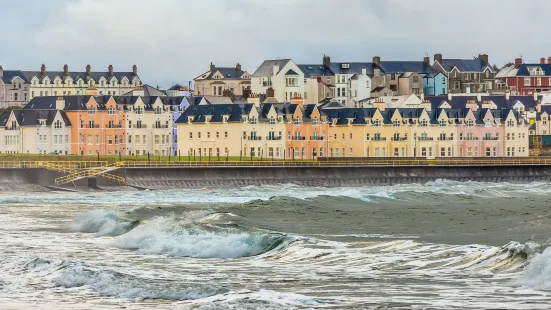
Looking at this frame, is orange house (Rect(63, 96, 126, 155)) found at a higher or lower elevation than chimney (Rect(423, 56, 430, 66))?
lower

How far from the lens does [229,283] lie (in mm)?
34406

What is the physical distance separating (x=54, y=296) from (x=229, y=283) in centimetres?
439

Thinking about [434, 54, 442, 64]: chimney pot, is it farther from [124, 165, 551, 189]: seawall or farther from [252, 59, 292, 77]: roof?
[124, 165, 551, 189]: seawall

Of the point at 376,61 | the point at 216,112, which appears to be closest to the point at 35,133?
the point at 216,112

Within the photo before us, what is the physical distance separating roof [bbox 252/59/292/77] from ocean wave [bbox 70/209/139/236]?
95.8m

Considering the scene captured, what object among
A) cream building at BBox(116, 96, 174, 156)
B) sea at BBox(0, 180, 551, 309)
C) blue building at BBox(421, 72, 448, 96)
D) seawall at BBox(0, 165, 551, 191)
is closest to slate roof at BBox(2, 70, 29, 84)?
blue building at BBox(421, 72, 448, 96)

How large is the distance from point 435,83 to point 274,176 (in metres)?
74.0

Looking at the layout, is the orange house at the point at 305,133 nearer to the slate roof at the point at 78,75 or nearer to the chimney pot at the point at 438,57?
the chimney pot at the point at 438,57

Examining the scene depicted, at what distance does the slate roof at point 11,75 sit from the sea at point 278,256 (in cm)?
10147

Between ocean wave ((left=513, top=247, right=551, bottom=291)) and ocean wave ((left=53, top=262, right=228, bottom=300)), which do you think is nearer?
ocean wave ((left=513, top=247, right=551, bottom=291))

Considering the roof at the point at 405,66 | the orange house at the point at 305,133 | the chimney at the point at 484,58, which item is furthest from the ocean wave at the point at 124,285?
the chimney at the point at 484,58

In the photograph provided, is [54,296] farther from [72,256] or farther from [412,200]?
[412,200]

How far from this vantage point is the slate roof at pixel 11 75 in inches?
6708

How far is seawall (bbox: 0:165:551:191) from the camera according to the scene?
86.9m
